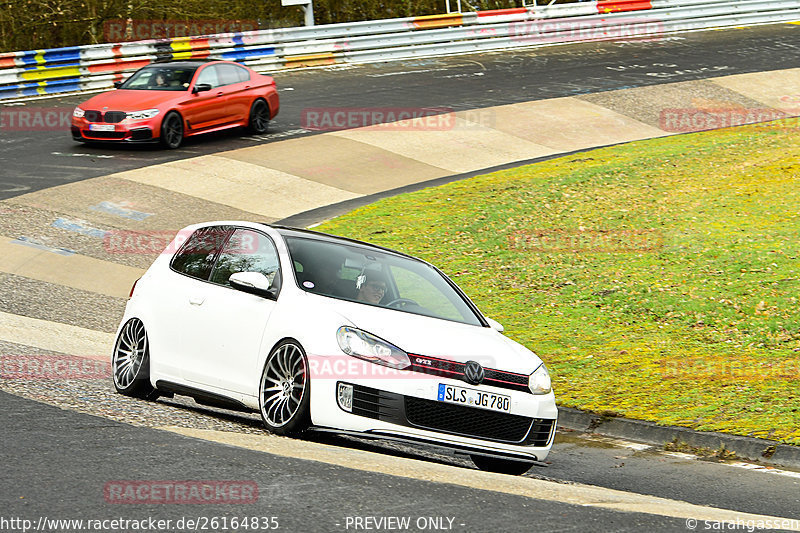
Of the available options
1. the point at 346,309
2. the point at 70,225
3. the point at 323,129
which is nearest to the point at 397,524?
the point at 346,309

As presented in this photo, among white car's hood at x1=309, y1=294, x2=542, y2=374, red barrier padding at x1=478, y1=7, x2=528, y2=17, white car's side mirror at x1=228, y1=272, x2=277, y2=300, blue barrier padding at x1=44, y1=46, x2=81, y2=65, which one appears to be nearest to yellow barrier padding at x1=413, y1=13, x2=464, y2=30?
red barrier padding at x1=478, y1=7, x2=528, y2=17

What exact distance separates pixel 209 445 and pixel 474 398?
5.74 feet

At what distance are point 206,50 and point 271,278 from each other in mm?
23397

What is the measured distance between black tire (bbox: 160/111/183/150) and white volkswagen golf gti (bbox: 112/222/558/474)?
13110mm

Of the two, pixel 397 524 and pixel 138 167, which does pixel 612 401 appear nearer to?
pixel 397 524

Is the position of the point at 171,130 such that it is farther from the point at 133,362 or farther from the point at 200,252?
the point at 133,362

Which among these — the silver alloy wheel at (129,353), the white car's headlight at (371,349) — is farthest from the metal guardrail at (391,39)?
the white car's headlight at (371,349)

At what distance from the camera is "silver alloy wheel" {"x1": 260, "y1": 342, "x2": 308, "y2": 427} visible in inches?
281

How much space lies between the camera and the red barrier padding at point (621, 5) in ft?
119

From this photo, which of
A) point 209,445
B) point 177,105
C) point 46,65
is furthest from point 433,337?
point 46,65

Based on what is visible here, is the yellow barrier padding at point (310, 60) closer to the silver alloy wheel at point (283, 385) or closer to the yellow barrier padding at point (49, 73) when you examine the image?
the yellow barrier padding at point (49, 73)

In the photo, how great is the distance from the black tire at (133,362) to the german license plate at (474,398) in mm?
2762

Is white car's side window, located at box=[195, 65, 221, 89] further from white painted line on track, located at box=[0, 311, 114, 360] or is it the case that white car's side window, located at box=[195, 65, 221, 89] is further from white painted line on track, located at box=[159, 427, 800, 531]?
white painted line on track, located at box=[159, 427, 800, 531]

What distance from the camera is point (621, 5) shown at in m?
36.3
